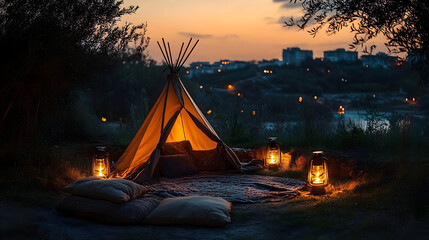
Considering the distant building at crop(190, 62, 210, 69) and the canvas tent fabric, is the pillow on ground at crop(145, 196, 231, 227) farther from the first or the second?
the distant building at crop(190, 62, 210, 69)

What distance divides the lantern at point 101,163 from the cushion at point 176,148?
131 cm

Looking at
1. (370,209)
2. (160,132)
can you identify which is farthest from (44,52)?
(370,209)

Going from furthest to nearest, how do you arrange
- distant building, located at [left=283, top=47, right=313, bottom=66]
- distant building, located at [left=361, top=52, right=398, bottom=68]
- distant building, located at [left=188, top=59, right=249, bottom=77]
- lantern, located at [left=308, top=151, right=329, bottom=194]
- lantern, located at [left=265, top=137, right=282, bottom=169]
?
distant building, located at [left=188, top=59, right=249, bottom=77] → distant building, located at [left=283, top=47, right=313, bottom=66] → lantern, located at [left=265, top=137, right=282, bottom=169] → lantern, located at [left=308, top=151, right=329, bottom=194] → distant building, located at [left=361, top=52, right=398, bottom=68]

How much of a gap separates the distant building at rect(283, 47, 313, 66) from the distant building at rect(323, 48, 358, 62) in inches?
65.9

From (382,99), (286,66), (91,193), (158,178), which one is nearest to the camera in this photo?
(91,193)

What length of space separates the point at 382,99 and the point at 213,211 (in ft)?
48.4

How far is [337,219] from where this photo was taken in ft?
11.8

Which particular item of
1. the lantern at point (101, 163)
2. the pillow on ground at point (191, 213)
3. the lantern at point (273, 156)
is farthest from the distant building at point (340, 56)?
the pillow on ground at point (191, 213)

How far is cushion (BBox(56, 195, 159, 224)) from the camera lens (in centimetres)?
375

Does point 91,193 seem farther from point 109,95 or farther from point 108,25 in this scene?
point 109,95

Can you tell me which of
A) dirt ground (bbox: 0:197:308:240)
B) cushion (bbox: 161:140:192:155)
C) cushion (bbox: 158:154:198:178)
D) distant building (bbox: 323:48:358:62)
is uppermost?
distant building (bbox: 323:48:358:62)

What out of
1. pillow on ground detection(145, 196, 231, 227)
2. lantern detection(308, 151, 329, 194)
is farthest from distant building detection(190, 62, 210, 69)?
pillow on ground detection(145, 196, 231, 227)

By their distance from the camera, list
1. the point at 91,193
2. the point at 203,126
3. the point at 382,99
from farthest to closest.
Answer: the point at 382,99 → the point at 203,126 → the point at 91,193

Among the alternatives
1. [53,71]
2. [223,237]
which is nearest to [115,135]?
[53,71]
